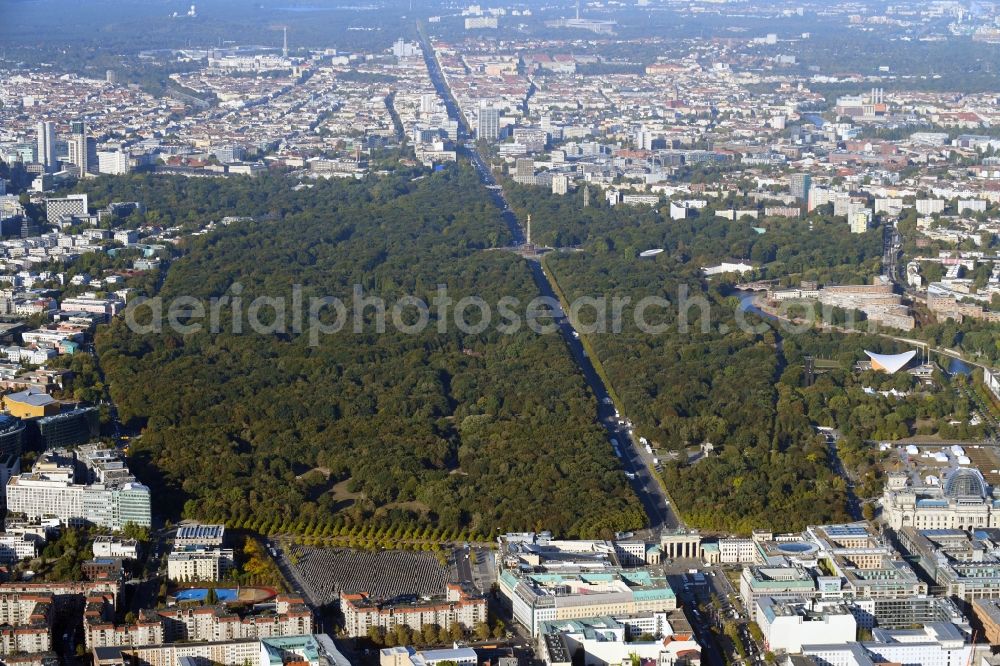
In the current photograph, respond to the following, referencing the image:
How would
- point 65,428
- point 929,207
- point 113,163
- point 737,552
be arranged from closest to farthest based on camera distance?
point 737,552 → point 65,428 → point 929,207 → point 113,163

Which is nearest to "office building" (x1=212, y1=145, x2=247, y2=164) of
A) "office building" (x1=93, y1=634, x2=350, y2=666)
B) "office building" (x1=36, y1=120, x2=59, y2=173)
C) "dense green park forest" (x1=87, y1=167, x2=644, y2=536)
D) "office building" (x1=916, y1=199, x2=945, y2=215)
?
"office building" (x1=36, y1=120, x2=59, y2=173)

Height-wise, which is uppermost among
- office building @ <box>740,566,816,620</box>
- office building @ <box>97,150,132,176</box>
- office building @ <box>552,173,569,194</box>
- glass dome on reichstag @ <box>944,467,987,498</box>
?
glass dome on reichstag @ <box>944,467,987,498</box>

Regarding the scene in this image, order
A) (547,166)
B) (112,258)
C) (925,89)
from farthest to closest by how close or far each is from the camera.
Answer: (925,89)
(547,166)
(112,258)

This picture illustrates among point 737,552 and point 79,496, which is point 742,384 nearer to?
point 737,552

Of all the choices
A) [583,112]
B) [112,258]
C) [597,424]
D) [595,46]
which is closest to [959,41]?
[595,46]

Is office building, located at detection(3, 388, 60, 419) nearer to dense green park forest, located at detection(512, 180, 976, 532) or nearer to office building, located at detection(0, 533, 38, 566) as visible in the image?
office building, located at detection(0, 533, 38, 566)

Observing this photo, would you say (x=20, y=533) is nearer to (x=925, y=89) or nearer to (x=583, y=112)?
(x=583, y=112)

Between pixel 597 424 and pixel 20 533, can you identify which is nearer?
pixel 20 533

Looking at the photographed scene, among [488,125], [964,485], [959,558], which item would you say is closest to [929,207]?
[488,125]
